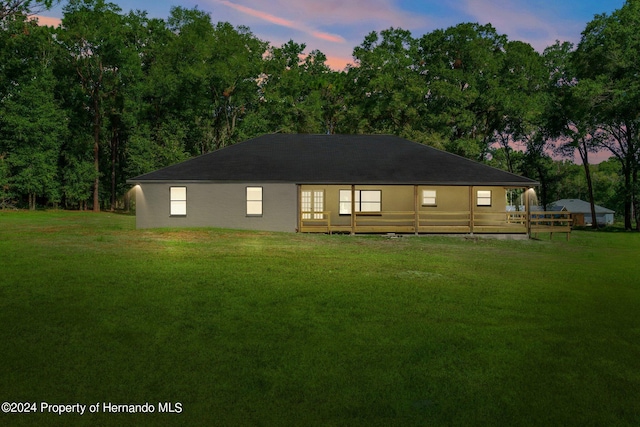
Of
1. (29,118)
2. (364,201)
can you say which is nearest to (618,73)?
(364,201)

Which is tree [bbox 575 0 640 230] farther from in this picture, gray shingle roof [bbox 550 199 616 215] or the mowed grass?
the mowed grass

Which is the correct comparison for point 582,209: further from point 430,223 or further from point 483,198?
point 430,223

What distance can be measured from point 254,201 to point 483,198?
499 inches

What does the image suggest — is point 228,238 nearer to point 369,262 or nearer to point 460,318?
point 369,262

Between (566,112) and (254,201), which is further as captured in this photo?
(566,112)

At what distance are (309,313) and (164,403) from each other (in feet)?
13.0

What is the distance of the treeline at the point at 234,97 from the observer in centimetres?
4612

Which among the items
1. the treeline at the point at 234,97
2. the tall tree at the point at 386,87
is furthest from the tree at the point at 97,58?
the tall tree at the point at 386,87

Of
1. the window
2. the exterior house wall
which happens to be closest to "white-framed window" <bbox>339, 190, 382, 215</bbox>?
the exterior house wall

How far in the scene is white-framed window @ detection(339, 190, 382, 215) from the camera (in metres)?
28.9

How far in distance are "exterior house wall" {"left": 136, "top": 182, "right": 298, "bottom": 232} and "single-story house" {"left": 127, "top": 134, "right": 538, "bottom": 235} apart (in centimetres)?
5

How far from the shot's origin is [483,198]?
29.4 meters

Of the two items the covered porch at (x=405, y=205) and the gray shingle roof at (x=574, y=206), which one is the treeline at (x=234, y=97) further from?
the covered porch at (x=405, y=205)

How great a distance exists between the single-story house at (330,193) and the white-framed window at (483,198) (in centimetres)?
6
